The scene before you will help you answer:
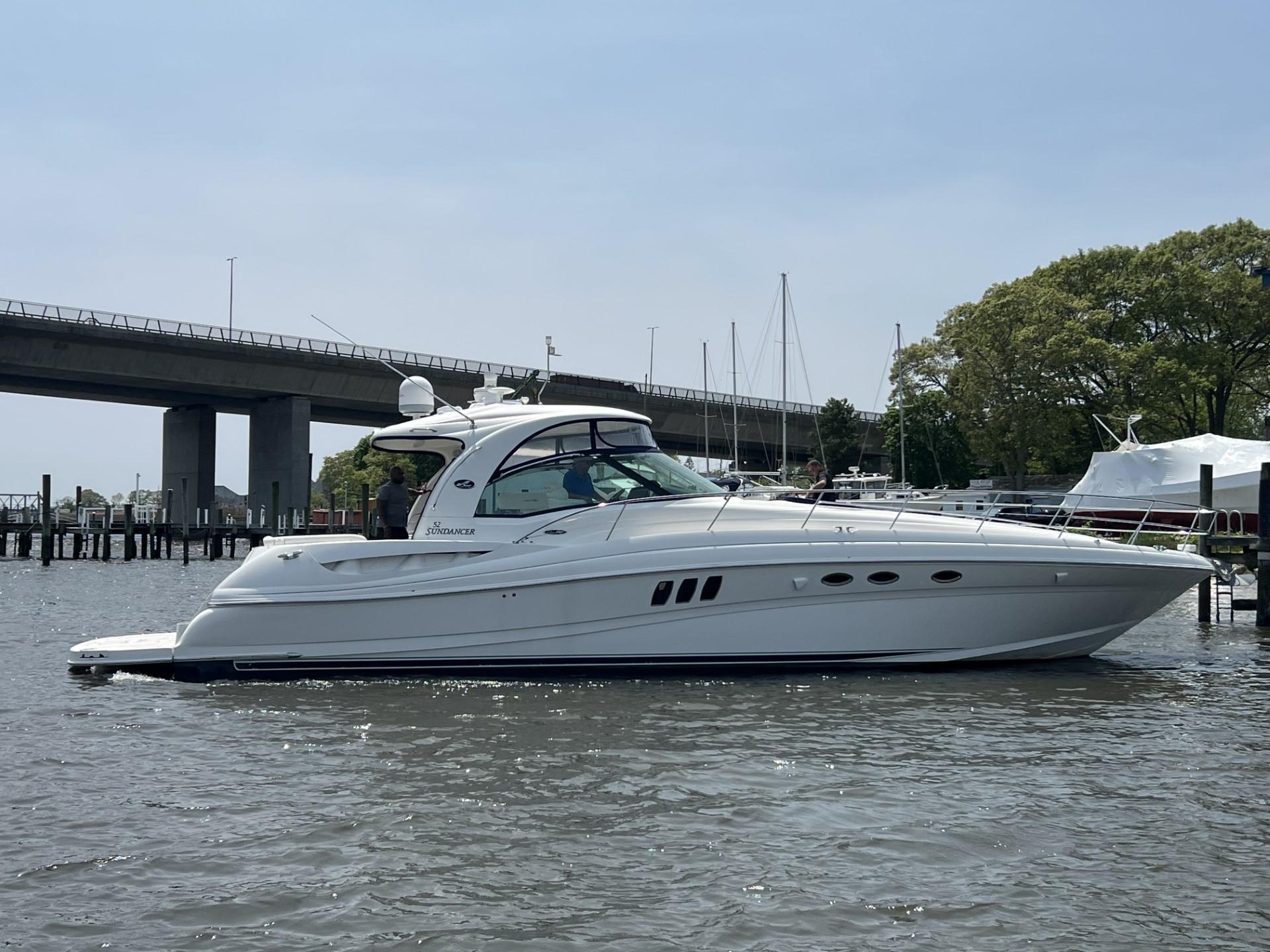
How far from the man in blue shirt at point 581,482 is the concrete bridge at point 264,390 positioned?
3517cm

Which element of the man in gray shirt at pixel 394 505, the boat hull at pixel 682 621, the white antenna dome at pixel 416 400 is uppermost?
the white antenna dome at pixel 416 400

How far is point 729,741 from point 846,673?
10.5 feet

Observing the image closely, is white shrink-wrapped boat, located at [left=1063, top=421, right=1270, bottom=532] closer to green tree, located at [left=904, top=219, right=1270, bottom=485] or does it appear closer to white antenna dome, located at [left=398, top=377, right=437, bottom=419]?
green tree, located at [left=904, top=219, right=1270, bottom=485]

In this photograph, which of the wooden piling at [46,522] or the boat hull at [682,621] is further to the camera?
the wooden piling at [46,522]

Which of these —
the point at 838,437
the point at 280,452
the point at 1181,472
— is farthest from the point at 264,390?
the point at 1181,472

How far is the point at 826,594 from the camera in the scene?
38.0ft

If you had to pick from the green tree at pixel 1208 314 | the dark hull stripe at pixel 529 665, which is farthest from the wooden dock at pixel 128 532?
the green tree at pixel 1208 314

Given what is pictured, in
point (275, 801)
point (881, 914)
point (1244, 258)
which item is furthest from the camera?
point (1244, 258)

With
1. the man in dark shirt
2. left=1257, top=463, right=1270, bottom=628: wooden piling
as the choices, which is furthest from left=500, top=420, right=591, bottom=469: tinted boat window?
left=1257, top=463, right=1270, bottom=628: wooden piling

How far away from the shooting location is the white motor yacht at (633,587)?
37.8 feet

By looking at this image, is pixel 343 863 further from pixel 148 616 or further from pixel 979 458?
pixel 979 458

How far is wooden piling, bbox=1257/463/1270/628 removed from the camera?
16.7 m

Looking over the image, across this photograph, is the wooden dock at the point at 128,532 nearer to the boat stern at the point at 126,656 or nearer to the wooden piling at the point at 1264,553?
the boat stern at the point at 126,656

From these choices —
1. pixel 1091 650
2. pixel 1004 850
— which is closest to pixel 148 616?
pixel 1091 650
